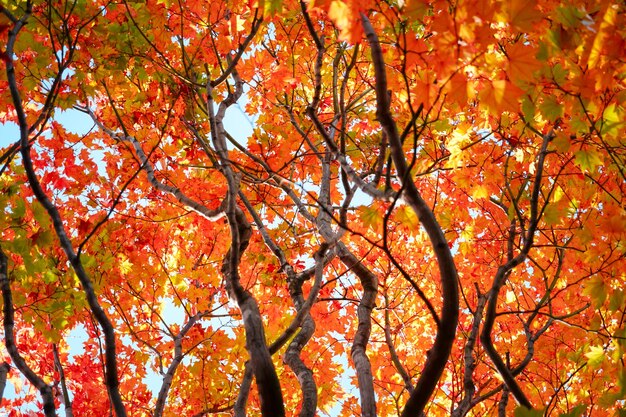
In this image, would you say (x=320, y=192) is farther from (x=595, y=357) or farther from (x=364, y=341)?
(x=595, y=357)

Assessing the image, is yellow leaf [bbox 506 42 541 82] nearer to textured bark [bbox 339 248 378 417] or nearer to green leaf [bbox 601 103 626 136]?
green leaf [bbox 601 103 626 136]

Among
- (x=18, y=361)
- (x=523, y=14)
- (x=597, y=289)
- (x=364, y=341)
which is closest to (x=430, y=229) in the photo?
(x=523, y=14)

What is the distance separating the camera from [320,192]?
4.82 meters

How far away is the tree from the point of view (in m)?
2.28

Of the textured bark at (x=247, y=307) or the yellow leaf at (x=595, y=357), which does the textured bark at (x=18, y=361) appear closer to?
the textured bark at (x=247, y=307)

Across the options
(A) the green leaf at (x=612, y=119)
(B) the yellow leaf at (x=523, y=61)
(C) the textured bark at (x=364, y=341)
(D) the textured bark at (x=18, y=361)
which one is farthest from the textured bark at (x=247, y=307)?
(A) the green leaf at (x=612, y=119)

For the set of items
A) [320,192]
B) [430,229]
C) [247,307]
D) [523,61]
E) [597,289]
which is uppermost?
[320,192]

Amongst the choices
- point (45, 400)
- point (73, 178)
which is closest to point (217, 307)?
point (73, 178)

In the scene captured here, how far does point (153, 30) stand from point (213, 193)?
1914 millimetres

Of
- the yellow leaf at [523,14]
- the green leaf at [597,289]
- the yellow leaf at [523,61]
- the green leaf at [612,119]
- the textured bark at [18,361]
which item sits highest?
the green leaf at [612,119]

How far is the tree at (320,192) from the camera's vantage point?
Answer: 89.7 inches

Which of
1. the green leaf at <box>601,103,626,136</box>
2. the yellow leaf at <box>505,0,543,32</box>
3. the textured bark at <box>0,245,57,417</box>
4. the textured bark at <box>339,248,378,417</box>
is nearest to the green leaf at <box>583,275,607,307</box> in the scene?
the green leaf at <box>601,103,626,136</box>

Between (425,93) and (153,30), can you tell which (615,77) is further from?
(153,30)

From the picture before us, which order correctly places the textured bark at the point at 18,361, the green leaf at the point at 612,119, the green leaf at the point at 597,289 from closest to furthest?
the textured bark at the point at 18,361 < the green leaf at the point at 612,119 < the green leaf at the point at 597,289
